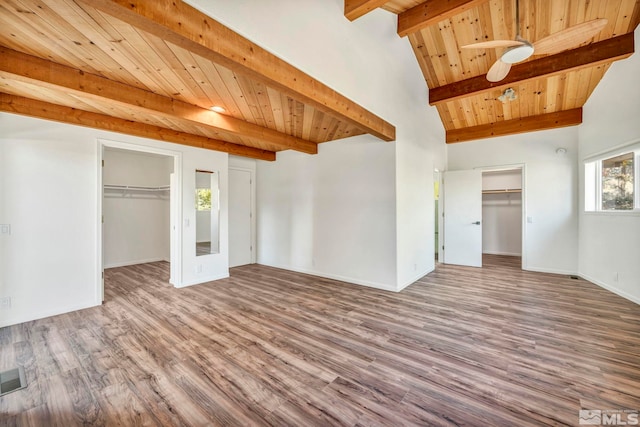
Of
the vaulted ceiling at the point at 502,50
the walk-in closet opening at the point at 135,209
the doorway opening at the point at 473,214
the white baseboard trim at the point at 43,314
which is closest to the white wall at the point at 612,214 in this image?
the vaulted ceiling at the point at 502,50

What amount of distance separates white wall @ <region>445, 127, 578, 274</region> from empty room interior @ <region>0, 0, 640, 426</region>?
0.12 feet

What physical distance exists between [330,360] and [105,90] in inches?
133

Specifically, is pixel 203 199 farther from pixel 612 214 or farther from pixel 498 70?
pixel 612 214

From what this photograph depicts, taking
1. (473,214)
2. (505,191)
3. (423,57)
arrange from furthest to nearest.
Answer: (505,191), (473,214), (423,57)

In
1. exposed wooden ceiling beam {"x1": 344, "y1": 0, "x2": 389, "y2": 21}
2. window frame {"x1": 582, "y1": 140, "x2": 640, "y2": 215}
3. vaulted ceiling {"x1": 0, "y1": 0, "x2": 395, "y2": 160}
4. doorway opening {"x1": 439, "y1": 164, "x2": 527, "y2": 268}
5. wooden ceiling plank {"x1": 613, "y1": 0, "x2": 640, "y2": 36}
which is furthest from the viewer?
doorway opening {"x1": 439, "y1": 164, "x2": 527, "y2": 268}

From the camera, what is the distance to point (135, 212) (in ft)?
21.3

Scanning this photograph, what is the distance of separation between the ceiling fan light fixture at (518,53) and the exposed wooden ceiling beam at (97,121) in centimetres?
446

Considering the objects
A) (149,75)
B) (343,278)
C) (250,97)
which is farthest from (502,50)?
(149,75)

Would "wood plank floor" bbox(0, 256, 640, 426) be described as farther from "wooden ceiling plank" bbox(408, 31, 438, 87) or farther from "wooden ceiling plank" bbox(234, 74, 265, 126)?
"wooden ceiling plank" bbox(408, 31, 438, 87)

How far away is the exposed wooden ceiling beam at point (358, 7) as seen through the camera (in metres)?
2.60

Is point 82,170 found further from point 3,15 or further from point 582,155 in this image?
point 582,155

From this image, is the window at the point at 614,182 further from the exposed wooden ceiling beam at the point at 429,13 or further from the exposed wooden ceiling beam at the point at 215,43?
the exposed wooden ceiling beam at the point at 215,43

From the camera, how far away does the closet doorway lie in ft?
23.3

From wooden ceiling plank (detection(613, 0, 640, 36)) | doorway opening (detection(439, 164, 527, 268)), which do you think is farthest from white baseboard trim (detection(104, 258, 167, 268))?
wooden ceiling plank (detection(613, 0, 640, 36))
